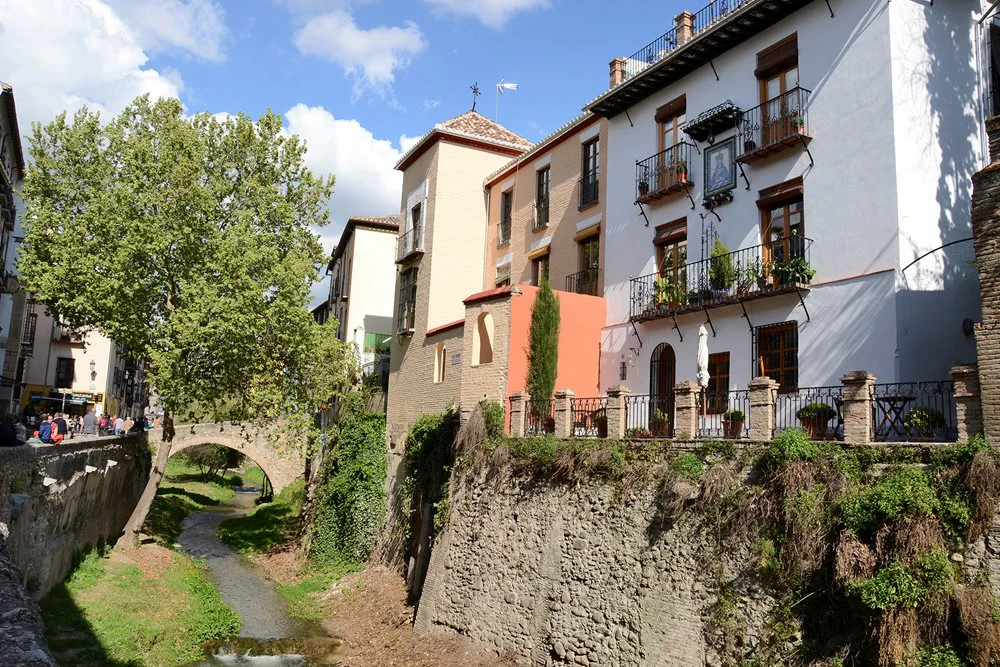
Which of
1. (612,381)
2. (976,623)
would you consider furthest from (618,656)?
(612,381)

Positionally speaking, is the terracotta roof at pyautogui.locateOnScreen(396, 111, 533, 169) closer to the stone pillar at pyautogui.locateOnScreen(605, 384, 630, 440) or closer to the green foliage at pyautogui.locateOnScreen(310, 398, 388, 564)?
the green foliage at pyautogui.locateOnScreen(310, 398, 388, 564)

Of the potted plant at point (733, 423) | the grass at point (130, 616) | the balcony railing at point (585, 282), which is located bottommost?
the grass at point (130, 616)

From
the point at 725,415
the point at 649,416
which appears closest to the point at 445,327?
the point at 649,416

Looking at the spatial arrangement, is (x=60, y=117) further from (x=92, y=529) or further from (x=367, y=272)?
(x=367, y=272)

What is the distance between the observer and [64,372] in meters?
41.8

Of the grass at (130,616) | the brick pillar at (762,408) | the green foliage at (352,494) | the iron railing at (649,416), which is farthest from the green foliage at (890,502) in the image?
the green foliage at (352,494)

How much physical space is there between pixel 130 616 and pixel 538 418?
10112 mm

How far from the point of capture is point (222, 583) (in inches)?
961

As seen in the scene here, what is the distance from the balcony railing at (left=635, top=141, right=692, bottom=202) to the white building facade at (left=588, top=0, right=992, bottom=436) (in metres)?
0.05

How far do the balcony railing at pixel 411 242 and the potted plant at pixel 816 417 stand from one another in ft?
53.7

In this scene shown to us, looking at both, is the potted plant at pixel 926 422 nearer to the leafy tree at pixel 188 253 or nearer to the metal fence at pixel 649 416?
the metal fence at pixel 649 416

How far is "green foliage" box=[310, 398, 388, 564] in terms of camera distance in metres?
24.5

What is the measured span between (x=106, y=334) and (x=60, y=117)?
6468 millimetres

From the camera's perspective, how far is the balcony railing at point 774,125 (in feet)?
50.4
